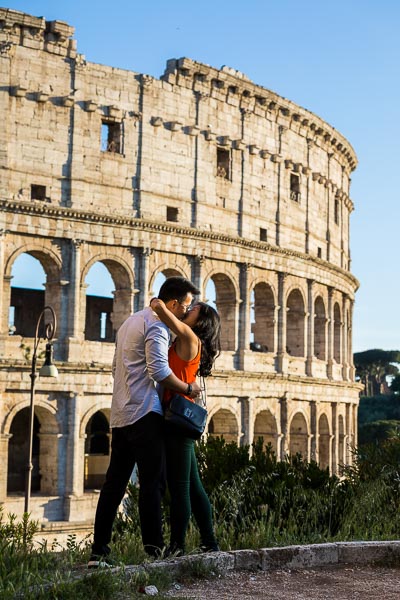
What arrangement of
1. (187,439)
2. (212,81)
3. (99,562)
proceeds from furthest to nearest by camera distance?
1. (212,81)
2. (187,439)
3. (99,562)

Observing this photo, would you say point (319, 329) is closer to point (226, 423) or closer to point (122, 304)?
point (226, 423)

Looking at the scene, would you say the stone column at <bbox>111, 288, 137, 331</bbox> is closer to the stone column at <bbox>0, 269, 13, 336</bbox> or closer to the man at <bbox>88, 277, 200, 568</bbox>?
the stone column at <bbox>0, 269, 13, 336</bbox>

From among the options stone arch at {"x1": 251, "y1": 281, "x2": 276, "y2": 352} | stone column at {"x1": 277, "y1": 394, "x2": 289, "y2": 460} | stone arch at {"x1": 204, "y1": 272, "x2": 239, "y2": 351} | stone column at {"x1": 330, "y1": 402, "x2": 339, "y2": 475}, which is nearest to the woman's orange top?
stone arch at {"x1": 204, "y1": 272, "x2": 239, "y2": 351}

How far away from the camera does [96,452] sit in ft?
103

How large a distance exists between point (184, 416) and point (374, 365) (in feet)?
262

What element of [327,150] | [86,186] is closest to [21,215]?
[86,186]

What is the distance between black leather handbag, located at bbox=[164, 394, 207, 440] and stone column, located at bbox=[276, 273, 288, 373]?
946 inches

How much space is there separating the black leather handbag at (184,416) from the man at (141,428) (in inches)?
2.8

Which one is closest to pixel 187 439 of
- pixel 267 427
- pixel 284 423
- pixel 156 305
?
pixel 156 305

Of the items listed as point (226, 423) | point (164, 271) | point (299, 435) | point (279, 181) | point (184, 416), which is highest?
point (279, 181)

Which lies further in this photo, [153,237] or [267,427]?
[267,427]

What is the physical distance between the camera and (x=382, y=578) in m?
7.31

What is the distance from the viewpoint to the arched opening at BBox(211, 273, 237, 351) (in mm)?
29578

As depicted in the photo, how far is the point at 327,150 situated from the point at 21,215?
14731 millimetres
